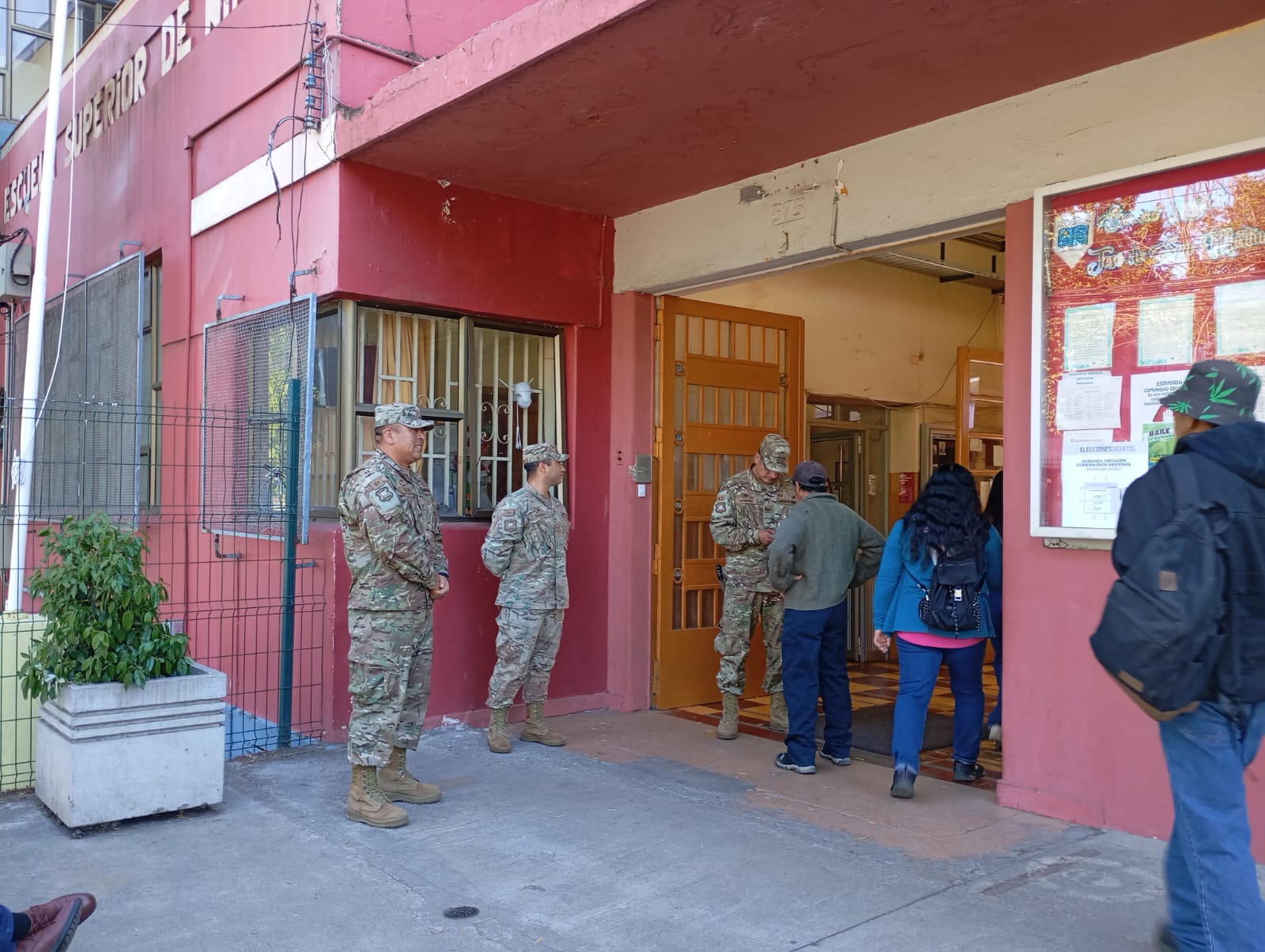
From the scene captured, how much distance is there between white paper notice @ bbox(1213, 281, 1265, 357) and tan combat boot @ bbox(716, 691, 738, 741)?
3.46 meters

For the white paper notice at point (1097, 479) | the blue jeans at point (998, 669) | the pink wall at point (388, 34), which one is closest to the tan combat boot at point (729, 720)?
the blue jeans at point (998, 669)

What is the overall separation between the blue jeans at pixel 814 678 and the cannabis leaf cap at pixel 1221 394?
301 centimetres

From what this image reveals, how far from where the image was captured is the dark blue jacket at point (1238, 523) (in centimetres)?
280

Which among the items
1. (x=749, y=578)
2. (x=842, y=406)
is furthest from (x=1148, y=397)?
(x=842, y=406)

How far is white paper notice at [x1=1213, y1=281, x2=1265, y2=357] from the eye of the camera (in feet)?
14.3

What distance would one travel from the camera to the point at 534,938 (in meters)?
3.63

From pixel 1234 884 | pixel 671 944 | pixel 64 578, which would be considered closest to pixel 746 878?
pixel 671 944

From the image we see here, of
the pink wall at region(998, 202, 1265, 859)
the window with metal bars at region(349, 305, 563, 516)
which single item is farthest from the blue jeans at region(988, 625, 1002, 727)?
the window with metal bars at region(349, 305, 563, 516)

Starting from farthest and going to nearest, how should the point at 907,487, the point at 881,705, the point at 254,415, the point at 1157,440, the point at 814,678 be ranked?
the point at 907,487
the point at 881,705
the point at 254,415
the point at 814,678
the point at 1157,440

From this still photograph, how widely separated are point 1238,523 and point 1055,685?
2332 millimetres

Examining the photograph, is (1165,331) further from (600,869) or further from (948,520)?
(600,869)

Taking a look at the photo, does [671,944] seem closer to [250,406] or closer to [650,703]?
[650,703]

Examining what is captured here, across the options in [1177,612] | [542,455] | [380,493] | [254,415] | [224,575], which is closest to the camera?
[1177,612]

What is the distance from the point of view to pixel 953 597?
5.20 metres
